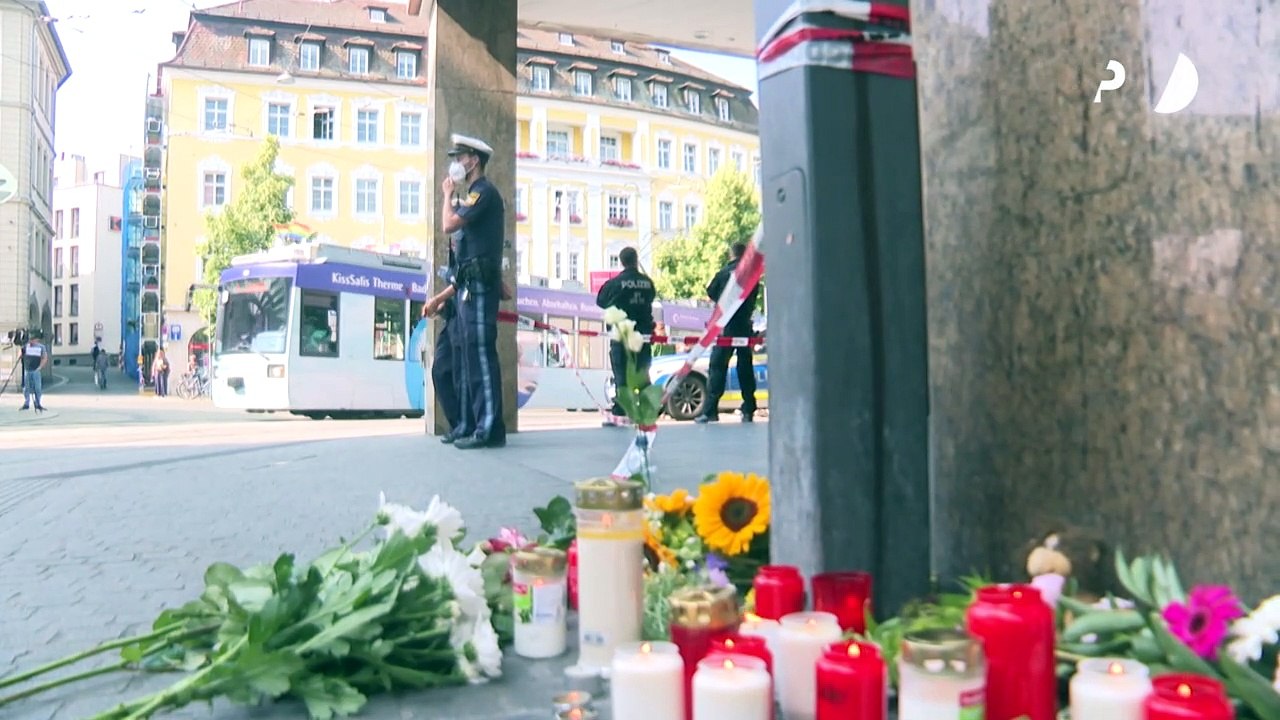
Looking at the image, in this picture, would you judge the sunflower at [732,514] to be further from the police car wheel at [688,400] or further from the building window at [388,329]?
the building window at [388,329]

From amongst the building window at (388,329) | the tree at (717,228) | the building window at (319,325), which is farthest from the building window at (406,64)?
the building window at (319,325)

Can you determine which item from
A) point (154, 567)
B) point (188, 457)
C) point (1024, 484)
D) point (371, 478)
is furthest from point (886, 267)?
point (188, 457)

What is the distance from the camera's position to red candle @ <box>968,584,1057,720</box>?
1700 mm

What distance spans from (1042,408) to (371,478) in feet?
14.5

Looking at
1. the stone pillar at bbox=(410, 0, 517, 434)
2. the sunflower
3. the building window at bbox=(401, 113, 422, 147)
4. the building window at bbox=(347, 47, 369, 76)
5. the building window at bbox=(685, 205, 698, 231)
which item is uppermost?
the building window at bbox=(347, 47, 369, 76)

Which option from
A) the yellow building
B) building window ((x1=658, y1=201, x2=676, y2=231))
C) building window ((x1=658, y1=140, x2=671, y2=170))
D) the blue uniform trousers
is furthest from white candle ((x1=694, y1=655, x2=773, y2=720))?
building window ((x1=658, y1=140, x2=671, y2=170))

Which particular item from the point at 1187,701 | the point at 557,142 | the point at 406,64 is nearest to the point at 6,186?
the point at 1187,701

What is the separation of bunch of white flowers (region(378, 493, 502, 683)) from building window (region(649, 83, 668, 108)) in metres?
57.6

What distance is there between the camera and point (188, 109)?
158 ft

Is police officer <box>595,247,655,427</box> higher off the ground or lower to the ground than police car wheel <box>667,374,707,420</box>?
higher

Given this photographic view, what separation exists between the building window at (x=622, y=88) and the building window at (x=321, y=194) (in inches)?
633

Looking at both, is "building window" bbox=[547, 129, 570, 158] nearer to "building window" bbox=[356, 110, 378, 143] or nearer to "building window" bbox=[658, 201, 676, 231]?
"building window" bbox=[658, 201, 676, 231]

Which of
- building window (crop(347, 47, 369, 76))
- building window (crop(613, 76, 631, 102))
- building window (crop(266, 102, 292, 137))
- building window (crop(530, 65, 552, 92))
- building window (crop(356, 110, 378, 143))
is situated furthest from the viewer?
building window (crop(613, 76, 631, 102))

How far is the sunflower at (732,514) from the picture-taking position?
2812 millimetres
